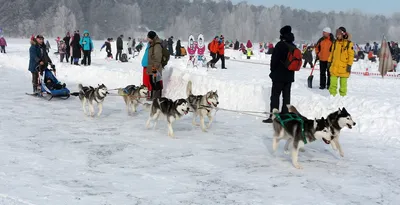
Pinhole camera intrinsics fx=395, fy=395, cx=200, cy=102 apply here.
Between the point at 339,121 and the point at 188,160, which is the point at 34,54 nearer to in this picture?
the point at 188,160

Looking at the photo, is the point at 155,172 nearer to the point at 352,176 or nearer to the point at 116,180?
the point at 116,180

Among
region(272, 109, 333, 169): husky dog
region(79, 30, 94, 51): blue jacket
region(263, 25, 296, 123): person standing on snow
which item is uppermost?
region(79, 30, 94, 51): blue jacket

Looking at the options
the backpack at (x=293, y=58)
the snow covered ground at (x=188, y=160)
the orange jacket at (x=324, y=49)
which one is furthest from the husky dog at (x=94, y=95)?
the orange jacket at (x=324, y=49)

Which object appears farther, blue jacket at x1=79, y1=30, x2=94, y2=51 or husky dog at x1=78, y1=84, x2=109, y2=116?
blue jacket at x1=79, y1=30, x2=94, y2=51

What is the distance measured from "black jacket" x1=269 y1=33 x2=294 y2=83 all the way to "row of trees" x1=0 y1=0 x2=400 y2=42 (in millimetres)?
79250

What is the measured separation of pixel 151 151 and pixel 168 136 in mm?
1003

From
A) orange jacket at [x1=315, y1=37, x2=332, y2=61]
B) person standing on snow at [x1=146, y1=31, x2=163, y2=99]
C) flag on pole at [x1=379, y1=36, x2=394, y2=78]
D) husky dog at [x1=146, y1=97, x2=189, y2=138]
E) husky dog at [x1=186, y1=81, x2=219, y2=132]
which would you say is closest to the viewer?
husky dog at [x1=146, y1=97, x2=189, y2=138]

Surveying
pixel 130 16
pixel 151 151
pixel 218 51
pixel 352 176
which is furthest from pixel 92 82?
pixel 130 16

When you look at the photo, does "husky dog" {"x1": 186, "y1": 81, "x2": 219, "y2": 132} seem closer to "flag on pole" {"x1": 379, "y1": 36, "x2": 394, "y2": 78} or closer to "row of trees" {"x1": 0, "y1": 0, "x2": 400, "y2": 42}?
"flag on pole" {"x1": 379, "y1": 36, "x2": 394, "y2": 78}

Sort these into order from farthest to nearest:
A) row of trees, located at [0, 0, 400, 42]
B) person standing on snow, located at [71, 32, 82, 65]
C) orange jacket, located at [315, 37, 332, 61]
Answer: row of trees, located at [0, 0, 400, 42], person standing on snow, located at [71, 32, 82, 65], orange jacket, located at [315, 37, 332, 61]

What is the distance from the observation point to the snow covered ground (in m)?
4.00

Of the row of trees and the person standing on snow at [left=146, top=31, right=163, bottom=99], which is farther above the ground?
the row of trees

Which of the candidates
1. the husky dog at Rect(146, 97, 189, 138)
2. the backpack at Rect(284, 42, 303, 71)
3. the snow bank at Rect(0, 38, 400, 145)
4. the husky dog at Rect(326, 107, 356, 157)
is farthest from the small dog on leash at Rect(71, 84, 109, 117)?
the husky dog at Rect(326, 107, 356, 157)

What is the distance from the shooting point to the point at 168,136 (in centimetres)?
664
